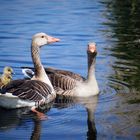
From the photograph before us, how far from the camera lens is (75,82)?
1375cm

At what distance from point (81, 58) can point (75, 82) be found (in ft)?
13.3

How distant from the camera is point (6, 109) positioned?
479 inches

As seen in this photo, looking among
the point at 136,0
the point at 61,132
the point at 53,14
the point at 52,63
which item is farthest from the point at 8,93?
the point at 136,0

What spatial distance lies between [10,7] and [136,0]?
900 cm

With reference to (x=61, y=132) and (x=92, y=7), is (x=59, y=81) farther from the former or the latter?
(x=92, y=7)

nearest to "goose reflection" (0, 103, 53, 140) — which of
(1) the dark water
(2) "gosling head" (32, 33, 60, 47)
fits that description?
(1) the dark water

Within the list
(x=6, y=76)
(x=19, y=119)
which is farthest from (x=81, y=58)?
(x=19, y=119)

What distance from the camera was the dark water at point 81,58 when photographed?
10.9 metres

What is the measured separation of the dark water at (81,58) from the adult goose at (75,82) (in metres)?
0.32

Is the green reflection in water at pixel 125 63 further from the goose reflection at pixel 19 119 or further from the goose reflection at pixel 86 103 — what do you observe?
the goose reflection at pixel 19 119

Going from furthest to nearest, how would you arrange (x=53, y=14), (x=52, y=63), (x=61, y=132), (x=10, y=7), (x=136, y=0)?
(x=136, y=0), (x=10, y=7), (x=53, y=14), (x=52, y=63), (x=61, y=132)

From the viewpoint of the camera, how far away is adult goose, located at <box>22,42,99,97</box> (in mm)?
13609

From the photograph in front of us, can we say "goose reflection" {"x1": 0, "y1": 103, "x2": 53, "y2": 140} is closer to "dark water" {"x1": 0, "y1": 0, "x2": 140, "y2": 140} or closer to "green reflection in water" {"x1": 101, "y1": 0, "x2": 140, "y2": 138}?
"dark water" {"x1": 0, "y1": 0, "x2": 140, "y2": 140}

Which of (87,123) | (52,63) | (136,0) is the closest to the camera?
(87,123)
